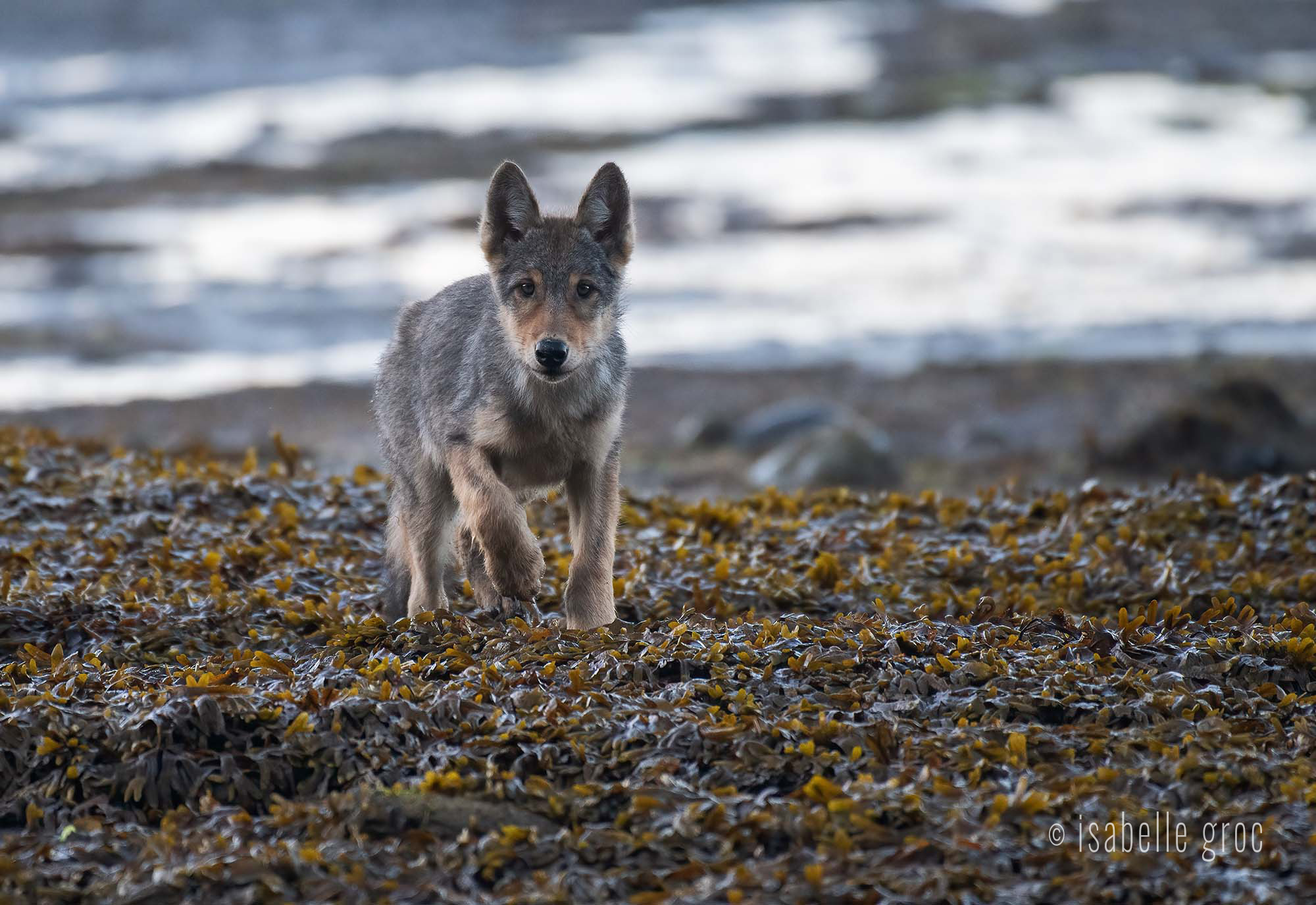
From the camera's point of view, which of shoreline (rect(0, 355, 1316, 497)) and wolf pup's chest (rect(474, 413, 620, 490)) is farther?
shoreline (rect(0, 355, 1316, 497))

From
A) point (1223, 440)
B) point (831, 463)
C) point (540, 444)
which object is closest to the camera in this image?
point (540, 444)

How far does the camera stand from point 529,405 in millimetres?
7469

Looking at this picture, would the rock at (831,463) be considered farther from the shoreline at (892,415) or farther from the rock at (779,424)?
the rock at (779,424)

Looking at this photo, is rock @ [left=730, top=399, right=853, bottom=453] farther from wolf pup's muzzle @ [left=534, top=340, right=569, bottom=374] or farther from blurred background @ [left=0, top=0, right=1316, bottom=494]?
wolf pup's muzzle @ [left=534, top=340, right=569, bottom=374]

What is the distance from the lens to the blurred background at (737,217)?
17.8 metres

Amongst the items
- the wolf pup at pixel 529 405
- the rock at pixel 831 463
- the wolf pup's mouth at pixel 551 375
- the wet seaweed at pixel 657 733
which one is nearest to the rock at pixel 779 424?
the rock at pixel 831 463

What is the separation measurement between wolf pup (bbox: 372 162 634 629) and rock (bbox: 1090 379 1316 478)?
30.0 ft

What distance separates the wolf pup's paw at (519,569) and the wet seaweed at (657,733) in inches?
9.2

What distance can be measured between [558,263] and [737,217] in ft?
67.4

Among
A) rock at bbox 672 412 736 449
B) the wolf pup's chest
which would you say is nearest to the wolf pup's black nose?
the wolf pup's chest

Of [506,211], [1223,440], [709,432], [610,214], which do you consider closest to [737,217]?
[709,432]

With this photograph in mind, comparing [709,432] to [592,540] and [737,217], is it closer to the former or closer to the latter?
[592,540]

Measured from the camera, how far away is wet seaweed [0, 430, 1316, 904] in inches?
206

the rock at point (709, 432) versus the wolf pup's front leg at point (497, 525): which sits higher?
the wolf pup's front leg at point (497, 525)
